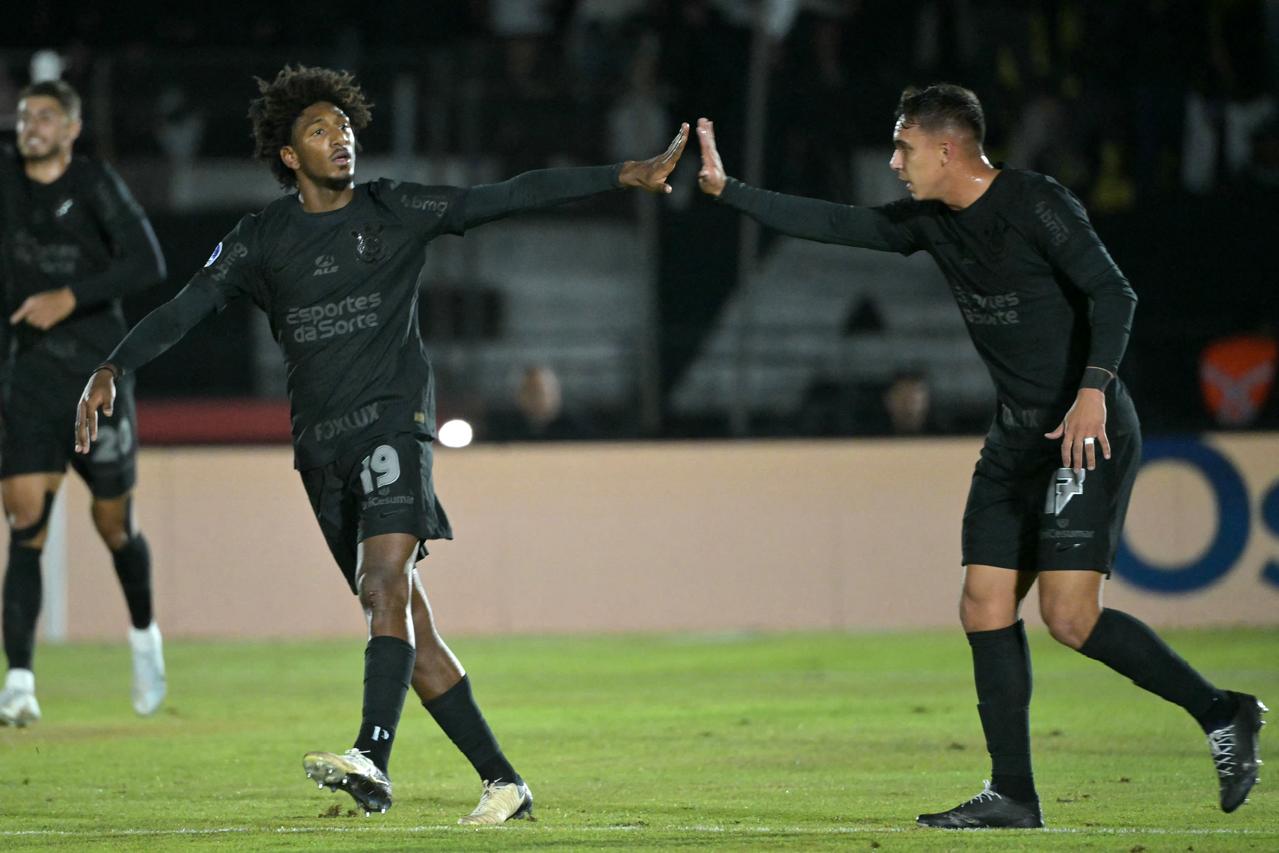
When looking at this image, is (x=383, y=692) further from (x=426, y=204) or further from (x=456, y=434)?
(x=456, y=434)

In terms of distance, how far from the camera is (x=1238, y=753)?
5.43 m

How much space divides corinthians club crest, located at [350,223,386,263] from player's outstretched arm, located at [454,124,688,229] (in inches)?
9.9

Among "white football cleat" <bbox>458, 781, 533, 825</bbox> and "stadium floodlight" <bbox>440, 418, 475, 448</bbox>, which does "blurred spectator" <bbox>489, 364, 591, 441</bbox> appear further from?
"white football cleat" <bbox>458, 781, 533, 825</bbox>

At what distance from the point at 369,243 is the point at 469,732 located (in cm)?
145

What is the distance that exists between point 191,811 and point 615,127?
949cm

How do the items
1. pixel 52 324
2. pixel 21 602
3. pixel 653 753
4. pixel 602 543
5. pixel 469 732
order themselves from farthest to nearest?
pixel 602 543
pixel 21 602
pixel 52 324
pixel 653 753
pixel 469 732

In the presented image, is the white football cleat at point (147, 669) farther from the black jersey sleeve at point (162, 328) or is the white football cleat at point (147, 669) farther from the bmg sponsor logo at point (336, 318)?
the bmg sponsor logo at point (336, 318)

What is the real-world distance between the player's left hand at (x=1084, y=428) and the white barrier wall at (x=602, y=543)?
8053 mm

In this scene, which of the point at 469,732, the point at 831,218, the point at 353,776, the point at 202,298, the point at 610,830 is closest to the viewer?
the point at 353,776

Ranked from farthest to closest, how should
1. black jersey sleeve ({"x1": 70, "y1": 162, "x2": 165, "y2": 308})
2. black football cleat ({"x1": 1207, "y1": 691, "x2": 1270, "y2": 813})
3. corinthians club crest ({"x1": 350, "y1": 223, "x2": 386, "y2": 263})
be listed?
black jersey sleeve ({"x1": 70, "y1": 162, "x2": 165, "y2": 308}) → corinthians club crest ({"x1": 350, "y1": 223, "x2": 386, "y2": 263}) → black football cleat ({"x1": 1207, "y1": 691, "x2": 1270, "y2": 813})

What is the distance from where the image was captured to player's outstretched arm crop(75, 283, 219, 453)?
565cm

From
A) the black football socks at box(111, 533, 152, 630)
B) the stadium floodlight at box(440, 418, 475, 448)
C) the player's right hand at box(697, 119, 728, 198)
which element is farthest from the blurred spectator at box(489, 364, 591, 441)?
the player's right hand at box(697, 119, 728, 198)

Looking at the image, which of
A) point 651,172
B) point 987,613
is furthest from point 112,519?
point 987,613

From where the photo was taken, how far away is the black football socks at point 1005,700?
5.58 meters
